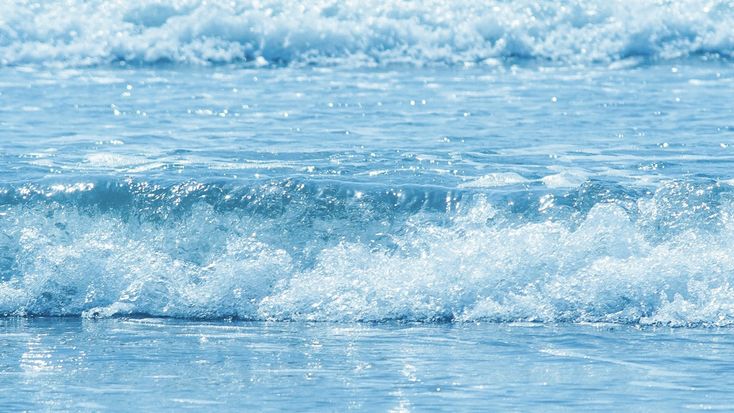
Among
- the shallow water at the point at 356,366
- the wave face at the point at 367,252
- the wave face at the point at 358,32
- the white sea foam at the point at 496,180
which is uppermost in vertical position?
the wave face at the point at 358,32

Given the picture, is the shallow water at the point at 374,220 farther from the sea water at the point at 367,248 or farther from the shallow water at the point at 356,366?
the shallow water at the point at 356,366

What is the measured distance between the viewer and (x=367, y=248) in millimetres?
6473

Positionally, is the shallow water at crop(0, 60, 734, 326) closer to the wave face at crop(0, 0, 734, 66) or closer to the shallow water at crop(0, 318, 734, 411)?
the shallow water at crop(0, 318, 734, 411)

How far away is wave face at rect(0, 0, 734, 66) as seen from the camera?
13.5 metres

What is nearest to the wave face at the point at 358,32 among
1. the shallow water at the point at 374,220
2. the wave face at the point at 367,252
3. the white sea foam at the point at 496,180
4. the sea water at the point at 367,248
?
the sea water at the point at 367,248

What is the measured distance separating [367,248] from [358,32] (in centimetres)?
764

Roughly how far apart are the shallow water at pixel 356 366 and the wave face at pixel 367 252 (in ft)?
0.60

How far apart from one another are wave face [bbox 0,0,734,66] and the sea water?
2.22m

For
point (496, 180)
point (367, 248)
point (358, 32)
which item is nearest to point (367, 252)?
point (367, 248)

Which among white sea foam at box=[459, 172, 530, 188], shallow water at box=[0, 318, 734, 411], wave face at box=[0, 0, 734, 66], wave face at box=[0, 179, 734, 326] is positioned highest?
wave face at box=[0, 0, 734, 66]

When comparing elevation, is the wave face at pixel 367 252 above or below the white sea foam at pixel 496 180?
below

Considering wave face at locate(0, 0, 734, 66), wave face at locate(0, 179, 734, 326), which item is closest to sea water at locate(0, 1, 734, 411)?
wave face at locate(0, 179, 734, 326)

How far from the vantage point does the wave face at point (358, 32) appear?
1349 centimetres

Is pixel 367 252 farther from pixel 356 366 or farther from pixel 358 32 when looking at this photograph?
pixel 358 32
